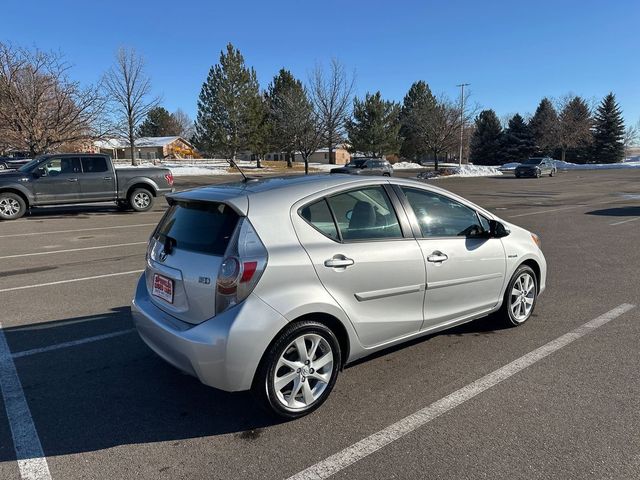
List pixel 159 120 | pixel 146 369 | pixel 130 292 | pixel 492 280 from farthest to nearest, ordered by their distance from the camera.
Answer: pixel 159 120
pixel 130 292
pixel 492 280
pixel 146 369

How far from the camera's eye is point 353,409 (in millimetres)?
3238

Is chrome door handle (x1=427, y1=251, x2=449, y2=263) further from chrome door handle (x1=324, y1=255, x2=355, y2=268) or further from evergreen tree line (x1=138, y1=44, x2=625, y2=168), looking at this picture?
evergreen tree line (x1=138, y1=44, x2=625, y2=168)

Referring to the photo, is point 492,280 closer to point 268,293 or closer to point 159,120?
point 268,293

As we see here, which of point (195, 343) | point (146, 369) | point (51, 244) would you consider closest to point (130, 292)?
point (146, 369)

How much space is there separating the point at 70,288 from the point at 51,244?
13.3 feet

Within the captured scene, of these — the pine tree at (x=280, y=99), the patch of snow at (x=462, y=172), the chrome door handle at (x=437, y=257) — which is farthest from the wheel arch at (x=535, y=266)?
the pine tree at (x=280, y=99)

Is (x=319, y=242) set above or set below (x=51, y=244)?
above

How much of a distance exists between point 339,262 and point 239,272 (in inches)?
28.5

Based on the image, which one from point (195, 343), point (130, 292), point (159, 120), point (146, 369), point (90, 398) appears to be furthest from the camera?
point (159, 120)

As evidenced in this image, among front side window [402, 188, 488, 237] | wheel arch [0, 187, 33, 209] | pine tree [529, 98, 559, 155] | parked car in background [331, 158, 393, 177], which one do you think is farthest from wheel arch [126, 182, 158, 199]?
pine tree [529, 98, 559, 155]

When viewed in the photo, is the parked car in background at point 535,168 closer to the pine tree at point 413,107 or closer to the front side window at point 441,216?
the pine tree at point 413,107

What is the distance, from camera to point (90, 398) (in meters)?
3.40

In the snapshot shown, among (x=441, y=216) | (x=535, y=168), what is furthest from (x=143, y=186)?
(x=535, y=168)

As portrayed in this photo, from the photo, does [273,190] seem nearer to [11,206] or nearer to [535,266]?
[535,266]
